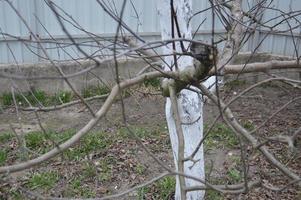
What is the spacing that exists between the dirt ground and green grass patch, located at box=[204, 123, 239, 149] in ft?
0.16

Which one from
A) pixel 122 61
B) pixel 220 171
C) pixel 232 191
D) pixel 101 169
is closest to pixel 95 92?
pixel 122 61

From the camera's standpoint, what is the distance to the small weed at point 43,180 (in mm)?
3799

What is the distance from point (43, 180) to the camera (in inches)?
152

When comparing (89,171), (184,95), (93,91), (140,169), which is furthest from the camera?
(93,91)

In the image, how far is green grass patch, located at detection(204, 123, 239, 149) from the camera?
181 inches

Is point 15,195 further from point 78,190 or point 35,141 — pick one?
point 35,141

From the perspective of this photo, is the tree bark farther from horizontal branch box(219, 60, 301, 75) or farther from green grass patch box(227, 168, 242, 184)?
green grass patch box(227, 168, 242, 184)

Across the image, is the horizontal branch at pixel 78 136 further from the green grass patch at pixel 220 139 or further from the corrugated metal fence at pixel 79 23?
the corrugated metal fence at pixel 79 23

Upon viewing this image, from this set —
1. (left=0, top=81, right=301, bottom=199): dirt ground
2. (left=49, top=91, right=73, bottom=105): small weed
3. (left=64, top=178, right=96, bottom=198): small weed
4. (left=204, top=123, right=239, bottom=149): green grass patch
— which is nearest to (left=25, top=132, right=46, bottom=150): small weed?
(left=0, top=81, right=301, bottom=199): dirt ground

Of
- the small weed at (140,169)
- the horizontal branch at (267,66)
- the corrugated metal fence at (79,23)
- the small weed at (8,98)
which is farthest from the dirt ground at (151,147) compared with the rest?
the corrugated metal fence at (79,23)

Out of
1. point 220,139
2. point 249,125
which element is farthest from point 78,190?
point 249,125

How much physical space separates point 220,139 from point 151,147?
0.78m

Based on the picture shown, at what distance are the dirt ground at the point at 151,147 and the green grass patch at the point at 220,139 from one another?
0.05 meters

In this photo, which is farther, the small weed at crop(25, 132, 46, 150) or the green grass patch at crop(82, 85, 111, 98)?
the green grass patch at crop(82, 85, 111, 98)
